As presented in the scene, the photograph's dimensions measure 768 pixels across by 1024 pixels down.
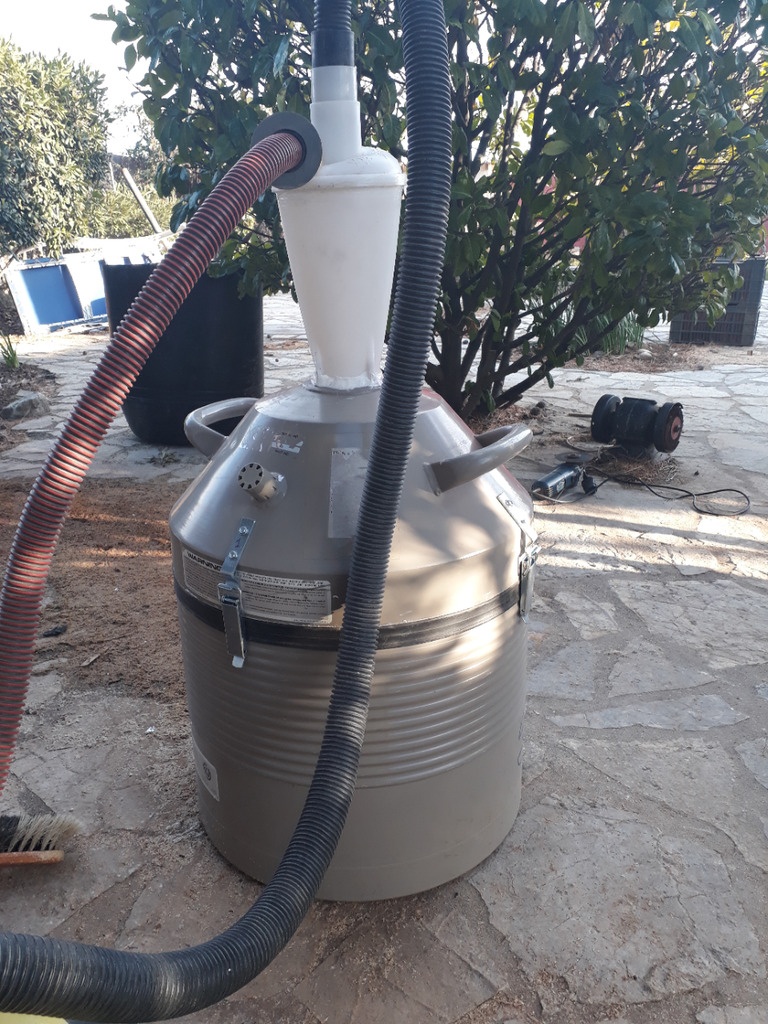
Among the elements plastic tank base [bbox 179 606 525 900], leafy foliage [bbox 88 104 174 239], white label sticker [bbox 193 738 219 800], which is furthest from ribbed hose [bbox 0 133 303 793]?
leafy foliage [bbox 88 104 174 239]

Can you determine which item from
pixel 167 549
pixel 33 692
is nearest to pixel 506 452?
pixel 33 692

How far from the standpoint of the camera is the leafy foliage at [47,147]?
1052 centimetres

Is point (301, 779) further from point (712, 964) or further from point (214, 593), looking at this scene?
point (712, 964)

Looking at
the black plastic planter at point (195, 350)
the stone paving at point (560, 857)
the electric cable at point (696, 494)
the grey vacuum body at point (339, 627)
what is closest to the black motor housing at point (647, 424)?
the electric cable at point (696, 494)

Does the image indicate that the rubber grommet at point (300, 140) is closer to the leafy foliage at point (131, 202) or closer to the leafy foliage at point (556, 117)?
the leafy foliage at point (556, 117)

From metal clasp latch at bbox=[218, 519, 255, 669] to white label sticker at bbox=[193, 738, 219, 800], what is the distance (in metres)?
0.38

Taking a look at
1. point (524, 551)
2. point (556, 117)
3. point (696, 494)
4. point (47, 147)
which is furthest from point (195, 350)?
point (47, 147)

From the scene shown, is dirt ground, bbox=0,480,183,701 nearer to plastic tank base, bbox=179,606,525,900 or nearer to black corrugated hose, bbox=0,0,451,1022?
plastic tank base, bbox=179,606,525,900

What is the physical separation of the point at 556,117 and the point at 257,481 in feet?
9.38

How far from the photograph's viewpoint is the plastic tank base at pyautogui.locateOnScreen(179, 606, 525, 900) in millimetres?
1588

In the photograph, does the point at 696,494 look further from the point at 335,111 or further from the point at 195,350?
the point at 335,111

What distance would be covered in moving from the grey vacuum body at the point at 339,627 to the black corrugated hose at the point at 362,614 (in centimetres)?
9

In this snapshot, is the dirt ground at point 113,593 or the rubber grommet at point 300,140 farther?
the dirt ground at point 113,593

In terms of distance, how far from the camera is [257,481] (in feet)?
5.01
